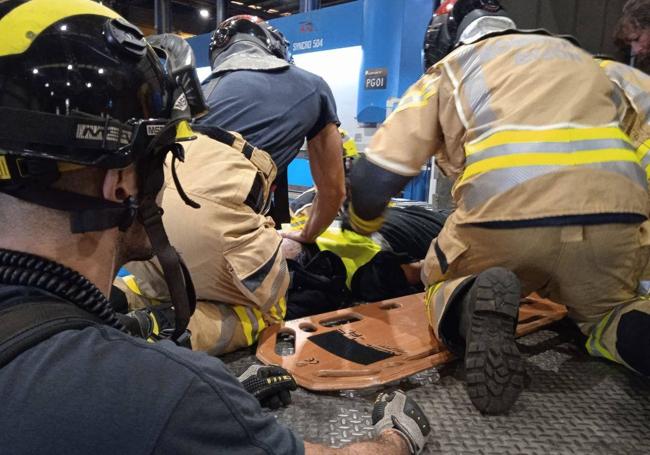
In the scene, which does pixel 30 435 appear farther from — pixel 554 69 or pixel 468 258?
pixel 554 69

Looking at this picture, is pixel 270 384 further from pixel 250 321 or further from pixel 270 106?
pixel 270 106

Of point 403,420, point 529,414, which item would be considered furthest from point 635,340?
point 403,420

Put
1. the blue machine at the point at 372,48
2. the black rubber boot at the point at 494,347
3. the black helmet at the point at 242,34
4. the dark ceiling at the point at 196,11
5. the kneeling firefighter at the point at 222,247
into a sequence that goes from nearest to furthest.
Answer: the black rubber boot at the point at 494,347, the kneeling firefighter at the point at 222,247, the black helmet at the point at 242,34, the blue machine at the point at 372,48, the dark ceiling at the point at 196,11

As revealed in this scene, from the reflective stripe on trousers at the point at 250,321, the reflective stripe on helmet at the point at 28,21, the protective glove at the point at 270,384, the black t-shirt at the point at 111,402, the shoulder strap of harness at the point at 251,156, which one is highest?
the reflective stripe on helmet at the point at 28,21

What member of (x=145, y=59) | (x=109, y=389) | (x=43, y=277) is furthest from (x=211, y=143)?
(x=109, y=389)

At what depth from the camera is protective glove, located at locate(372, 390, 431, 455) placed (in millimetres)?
1152

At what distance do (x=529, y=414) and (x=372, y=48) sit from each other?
4271 mm

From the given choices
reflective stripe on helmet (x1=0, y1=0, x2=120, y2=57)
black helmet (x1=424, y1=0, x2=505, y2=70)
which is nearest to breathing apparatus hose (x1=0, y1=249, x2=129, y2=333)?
reflective stripe on helmet (x1=0, y1=0, x2=120, y2=57)

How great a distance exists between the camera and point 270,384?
53.6 inches

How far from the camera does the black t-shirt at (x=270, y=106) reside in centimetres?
197

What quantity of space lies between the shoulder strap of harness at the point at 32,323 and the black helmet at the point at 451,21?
171 centimetres

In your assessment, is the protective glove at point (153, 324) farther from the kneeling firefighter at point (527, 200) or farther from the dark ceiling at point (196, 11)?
the dark ceiling at point (196, 11)

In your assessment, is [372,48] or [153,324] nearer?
[153,324]

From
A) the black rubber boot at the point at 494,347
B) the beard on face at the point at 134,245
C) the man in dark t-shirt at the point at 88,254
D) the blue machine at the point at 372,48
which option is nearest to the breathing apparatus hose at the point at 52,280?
the man in dark t-shirt at the point at 88,254
